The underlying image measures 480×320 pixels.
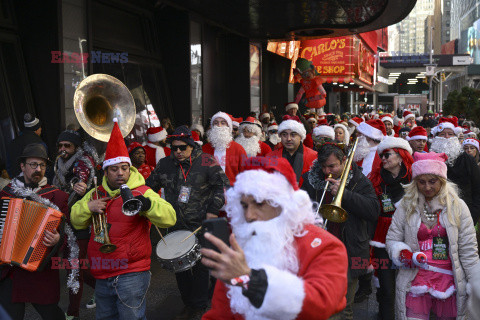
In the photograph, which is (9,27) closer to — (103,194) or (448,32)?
(103,194)

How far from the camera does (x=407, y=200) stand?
4531 millimetres

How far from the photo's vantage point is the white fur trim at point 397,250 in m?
4.35

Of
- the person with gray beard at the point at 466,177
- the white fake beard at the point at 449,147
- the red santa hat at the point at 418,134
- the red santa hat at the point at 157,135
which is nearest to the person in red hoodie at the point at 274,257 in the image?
the person with gray beard at the point at 466,177

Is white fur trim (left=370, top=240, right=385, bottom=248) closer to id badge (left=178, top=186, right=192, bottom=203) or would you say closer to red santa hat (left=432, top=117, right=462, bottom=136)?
id badge (left=178, top=186, right=192, bottom=203)

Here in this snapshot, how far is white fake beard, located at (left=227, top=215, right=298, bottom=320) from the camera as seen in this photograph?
8.38 feet

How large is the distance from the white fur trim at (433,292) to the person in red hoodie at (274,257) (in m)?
1.98

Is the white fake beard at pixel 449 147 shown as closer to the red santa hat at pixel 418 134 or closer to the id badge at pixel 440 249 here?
the red santa hat at pixel 418 134

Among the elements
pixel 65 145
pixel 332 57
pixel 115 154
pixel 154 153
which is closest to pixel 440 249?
pixel 115 154

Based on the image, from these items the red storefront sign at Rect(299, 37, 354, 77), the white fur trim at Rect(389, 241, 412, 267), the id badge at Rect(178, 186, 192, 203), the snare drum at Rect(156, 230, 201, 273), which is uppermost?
the red storefront sign at Rect(299, 37, 354, 77)

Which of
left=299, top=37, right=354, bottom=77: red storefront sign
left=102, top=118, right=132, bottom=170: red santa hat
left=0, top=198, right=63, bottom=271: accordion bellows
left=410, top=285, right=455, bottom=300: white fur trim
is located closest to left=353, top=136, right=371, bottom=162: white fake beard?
left=410, top=285, right=455, bottom=300: white fur trim

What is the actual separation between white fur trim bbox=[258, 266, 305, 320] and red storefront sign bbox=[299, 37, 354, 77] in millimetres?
24249

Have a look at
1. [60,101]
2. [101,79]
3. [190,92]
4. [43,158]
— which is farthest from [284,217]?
[190,92]

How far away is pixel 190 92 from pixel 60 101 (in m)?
4.65

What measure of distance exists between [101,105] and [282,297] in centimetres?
590
